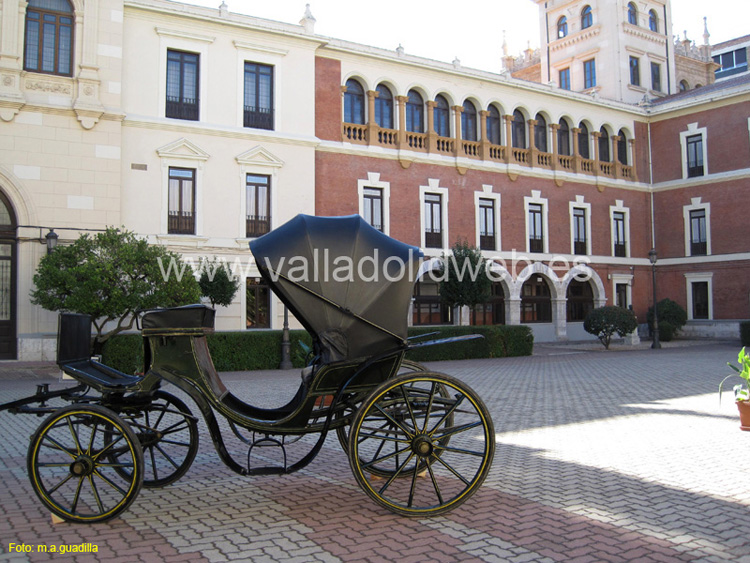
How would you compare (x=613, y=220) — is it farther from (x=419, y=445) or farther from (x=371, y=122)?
(x=419, y=445)

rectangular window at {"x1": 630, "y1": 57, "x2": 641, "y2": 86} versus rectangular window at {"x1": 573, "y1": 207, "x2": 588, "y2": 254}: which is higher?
rectangular window at {"x1": 630, "y1": 57, "x2": 641, "y2": 86}

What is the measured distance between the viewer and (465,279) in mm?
21766

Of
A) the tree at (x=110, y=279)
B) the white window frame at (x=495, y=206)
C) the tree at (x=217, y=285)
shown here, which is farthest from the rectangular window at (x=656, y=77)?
the tree at (x=110, y=279)

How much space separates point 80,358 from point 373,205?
64.8 ft

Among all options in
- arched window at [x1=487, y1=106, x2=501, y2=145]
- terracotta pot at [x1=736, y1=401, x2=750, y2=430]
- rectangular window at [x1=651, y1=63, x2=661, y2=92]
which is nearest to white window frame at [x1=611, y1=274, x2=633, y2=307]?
arched window at [x1=487, y1=106, x2=501, y2=145]

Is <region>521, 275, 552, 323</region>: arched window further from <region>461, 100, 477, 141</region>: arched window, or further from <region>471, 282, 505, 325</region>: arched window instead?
<region>461, 100, 477, 141</region>: arched window

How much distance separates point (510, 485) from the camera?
549 cm

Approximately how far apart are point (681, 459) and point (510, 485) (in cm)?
217

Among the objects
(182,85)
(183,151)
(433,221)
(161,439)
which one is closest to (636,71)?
(433,221)

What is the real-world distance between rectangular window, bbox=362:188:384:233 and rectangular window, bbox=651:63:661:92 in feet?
68.5

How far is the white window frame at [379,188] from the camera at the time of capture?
2408cm

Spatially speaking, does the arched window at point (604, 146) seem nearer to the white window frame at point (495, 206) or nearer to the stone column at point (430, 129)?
the white window frame at point (495, 206)

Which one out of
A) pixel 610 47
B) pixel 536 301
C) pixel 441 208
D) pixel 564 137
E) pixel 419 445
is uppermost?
pixel 610 47

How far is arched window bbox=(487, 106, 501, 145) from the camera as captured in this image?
28.0m
